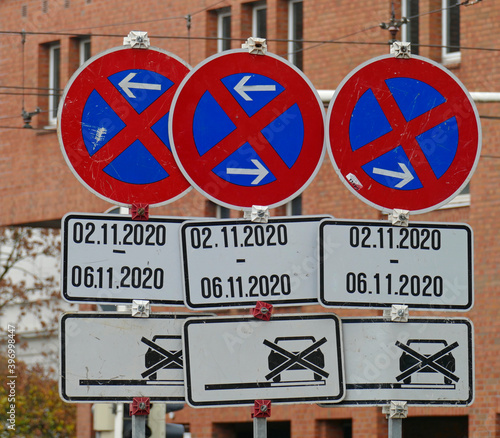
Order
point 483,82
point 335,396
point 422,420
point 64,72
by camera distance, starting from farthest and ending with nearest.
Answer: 1. point 64,72
2. point 422,420
3. point 483,82
4. point 335,396

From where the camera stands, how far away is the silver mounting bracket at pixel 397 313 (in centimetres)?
497

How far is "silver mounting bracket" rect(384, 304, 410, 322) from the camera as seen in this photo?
497 cm

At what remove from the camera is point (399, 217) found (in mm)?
5043

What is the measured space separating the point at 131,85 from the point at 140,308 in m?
0.90

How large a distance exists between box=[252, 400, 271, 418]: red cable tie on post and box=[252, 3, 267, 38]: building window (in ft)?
64.5

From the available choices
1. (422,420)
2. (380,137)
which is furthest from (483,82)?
(380,137)

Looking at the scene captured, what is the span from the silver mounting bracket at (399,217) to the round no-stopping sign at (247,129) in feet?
1.14

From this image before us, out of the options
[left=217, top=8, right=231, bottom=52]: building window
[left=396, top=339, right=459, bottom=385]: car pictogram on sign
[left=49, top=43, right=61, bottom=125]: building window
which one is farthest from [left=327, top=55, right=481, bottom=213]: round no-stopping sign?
[left=49, top=43, right=61, bottom=125]: building window

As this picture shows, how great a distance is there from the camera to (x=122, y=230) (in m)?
4.98

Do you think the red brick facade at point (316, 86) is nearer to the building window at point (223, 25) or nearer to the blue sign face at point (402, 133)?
the building window at point (223, 25)

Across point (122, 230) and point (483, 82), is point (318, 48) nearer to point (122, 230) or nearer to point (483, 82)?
point (483, 82)

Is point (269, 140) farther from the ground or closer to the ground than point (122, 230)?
farther from the ground

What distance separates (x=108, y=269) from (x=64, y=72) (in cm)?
2230

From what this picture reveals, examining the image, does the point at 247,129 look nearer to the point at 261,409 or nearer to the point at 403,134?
the point at 403,134
